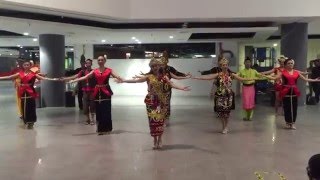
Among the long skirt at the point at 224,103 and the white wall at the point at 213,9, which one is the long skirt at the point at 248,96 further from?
the white wall at the point at 213,9

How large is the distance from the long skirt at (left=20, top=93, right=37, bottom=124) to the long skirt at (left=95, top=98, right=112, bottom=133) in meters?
1.93

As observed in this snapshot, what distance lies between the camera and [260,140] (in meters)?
8.46

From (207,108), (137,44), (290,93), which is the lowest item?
(207,108)

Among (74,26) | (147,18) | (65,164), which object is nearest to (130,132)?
(65,164)

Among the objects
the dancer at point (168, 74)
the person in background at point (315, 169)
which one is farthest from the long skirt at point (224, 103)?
the person in background at point (315, 169)

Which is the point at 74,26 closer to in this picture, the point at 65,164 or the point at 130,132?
the point at 130,132

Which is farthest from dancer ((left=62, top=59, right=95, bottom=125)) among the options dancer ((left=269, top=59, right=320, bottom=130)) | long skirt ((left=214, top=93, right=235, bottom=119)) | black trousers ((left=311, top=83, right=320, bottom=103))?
black trousers ((left=311, top=83, right=320, bottom=103))

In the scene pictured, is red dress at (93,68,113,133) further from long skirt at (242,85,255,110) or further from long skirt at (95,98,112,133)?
long skirt at (242,85,255,110)

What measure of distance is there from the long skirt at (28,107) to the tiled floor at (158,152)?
13.1 inches

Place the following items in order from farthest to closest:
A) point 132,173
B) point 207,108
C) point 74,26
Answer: point 207,108 < point 74,26 < point 132,173

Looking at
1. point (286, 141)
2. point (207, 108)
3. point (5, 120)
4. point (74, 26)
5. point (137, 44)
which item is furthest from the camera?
point (137, 44)

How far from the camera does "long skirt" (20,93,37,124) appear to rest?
10.0 m

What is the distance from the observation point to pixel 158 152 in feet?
24.1

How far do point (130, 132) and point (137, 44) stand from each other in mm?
13670
